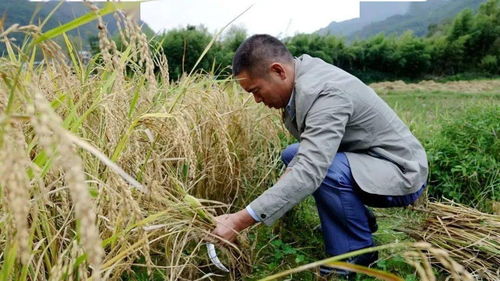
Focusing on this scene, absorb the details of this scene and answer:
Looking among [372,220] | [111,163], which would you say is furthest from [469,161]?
[111,163]

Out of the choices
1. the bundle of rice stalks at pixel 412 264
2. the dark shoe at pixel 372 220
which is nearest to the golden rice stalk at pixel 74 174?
the bundle of rice stalks at pixel 412 264

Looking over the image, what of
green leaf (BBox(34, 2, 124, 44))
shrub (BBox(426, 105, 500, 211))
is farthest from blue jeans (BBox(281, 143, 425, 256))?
green leaf (BBox(34, 2, 124, 44))

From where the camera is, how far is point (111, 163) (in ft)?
Result: 2.05

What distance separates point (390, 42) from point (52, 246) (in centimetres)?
2844

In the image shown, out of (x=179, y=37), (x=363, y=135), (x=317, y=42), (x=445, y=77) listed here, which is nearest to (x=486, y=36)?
(x=445, y=77)

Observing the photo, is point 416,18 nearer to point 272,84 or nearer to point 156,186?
point 272,84

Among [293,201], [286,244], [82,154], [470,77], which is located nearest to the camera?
[82,154]

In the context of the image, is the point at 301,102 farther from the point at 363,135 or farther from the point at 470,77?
the point at 470,77

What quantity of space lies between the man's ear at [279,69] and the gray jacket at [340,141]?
71mm

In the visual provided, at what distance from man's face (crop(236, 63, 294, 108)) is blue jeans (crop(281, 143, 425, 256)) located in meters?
0.38

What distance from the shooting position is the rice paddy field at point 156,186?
123 cm

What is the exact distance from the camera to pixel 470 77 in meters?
24.5

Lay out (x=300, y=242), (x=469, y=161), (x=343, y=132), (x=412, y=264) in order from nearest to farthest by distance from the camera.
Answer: (x=412, y=264) → (x=343, y=132) → (x=300, y=242) → (x=469, y=161)

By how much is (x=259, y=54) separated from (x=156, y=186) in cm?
85
